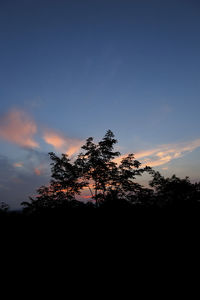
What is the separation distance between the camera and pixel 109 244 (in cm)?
289

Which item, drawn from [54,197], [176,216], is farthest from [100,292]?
[54,197]

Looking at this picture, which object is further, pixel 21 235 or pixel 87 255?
pixel 21 235

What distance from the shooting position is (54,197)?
10602 mm

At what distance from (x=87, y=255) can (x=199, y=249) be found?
2175mm

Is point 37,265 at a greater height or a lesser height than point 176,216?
lesser

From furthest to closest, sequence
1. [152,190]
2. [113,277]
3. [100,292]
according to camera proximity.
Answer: [152,190] < [113,277] < [100,292]

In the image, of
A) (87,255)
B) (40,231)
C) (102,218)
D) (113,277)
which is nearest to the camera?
(113,277)

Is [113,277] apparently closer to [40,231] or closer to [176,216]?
[40,231]

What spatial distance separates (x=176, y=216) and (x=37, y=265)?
3.65m

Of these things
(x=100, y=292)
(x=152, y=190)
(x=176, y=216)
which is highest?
(x=152, y=190)

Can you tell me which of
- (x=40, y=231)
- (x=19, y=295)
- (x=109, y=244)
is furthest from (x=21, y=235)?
(x=109, y=244)

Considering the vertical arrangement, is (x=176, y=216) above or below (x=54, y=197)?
below

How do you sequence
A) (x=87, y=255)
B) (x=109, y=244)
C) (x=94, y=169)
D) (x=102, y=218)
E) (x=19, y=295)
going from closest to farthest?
1. (x=19, y=295)
2. (x=87, y=255)
3. (x=109, y=244)
4. (x=102, y=218)
5. (x=94, y=169)

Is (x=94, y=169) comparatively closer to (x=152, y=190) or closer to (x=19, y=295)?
(x=152, y=190)
